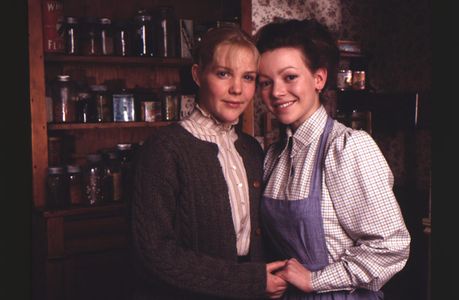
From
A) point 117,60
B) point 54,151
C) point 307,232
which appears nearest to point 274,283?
point 307,232

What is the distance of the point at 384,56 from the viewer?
4.61m

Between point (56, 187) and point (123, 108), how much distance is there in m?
0.59

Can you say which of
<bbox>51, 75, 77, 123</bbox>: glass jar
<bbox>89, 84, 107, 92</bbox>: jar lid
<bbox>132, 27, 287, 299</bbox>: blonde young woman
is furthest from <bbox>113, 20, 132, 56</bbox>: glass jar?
<bbox>132, 27, 287, 299</bbox>: blonde young woman

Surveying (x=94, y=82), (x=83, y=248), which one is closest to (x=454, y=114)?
(x=83, y=248)

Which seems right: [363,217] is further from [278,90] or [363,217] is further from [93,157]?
[93,157]

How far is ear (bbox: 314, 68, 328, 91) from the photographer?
4.72 feet

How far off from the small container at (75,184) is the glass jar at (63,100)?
27 centimetres

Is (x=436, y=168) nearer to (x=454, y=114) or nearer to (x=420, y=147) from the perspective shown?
(x=454, y=114)

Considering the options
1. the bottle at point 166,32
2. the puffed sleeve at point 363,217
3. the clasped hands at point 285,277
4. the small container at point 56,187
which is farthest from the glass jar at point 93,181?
the puffed sleeve at point 363,217

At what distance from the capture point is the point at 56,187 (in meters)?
2.57

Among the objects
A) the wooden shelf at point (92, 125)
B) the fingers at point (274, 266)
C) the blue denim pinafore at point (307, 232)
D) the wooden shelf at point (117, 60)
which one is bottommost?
the fingers at point (274, 266)

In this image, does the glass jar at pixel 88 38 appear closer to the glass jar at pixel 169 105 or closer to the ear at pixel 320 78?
the glass jar at pixel 169 105

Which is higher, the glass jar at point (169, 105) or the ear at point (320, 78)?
the ear at point (320, 78)

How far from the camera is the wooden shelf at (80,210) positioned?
248 cm
